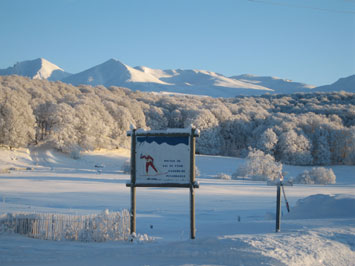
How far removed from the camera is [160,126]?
6397 centimetres

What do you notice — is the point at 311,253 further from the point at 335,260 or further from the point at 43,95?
the point at 43,95

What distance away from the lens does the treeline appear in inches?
1515

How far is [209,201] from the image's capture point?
58.9 feet

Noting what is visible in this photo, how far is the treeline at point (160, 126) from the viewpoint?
126 feet

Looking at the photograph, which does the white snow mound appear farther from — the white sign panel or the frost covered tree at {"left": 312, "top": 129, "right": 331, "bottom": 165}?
the frost covered tree at {"left": 312, "top": 129, "right": 331, "bottom": 165}

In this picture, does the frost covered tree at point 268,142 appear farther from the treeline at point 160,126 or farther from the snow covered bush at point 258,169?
the snow covered bush at point 258,169

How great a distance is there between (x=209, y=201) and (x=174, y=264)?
1157 cm

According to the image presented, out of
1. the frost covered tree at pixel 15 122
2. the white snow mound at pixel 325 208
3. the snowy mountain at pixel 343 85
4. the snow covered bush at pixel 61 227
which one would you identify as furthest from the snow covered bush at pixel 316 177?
the snowy mountain at pixel 343 85

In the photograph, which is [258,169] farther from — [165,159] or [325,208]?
[165,159]

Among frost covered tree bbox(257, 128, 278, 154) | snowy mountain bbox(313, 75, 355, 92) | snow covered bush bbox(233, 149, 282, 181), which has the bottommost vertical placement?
snow covered bush bbox(233, 149, 282, 181)

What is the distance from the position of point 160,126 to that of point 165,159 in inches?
2183

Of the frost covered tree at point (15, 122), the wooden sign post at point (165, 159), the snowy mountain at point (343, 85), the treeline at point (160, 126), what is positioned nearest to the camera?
the wooden sign post at point (165, 159)

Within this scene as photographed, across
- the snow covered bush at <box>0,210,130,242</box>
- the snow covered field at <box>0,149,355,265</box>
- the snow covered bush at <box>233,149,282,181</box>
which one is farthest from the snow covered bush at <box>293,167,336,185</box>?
the snow covered bush at <box>0,210,130,242</box>

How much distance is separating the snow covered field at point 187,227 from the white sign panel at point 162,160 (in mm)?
1459
